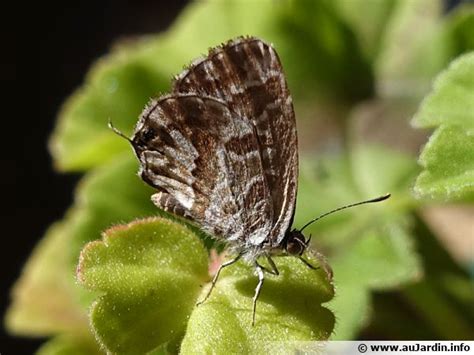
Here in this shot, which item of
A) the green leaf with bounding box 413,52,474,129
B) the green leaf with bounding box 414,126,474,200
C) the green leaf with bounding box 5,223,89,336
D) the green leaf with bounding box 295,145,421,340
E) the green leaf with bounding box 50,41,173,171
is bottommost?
the green leaf with bounding box 295,145,421,340

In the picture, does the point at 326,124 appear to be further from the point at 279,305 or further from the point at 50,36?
the point at 50,36

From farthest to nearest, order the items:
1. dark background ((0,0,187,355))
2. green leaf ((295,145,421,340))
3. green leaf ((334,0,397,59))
Result: dark background ((0,0,187,355)) < green leaf ((334,0,397,59)) < green leaf ((295,145,421,340))

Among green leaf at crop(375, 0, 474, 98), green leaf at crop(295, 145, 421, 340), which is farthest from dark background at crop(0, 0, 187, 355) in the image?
green leaf at crop(375, 0, 474, 98)

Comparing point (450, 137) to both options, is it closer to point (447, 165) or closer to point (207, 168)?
point (447, 165)

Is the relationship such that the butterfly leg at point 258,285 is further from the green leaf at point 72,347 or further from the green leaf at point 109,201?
the green leaf at point 72,347

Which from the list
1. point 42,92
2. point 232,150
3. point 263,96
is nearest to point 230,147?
point 232,150

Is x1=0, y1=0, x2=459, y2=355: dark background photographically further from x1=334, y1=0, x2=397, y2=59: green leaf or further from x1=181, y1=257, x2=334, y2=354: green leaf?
x1=181, y1=257, x2=334, y2=354: green leaf

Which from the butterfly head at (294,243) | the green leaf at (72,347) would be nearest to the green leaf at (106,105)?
the green leaf at (72,347)

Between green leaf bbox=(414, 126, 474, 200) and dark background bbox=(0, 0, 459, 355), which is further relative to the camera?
dark background bbox=(0, 0, 459, 355)
